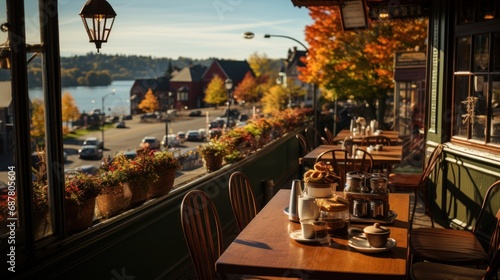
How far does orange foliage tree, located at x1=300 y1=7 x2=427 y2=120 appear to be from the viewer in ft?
56.3

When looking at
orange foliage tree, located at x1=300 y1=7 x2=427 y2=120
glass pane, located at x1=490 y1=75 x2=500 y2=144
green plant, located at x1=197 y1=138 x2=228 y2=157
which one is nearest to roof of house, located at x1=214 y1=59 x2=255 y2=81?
orange foliage tree, located at x1=300 y1=7 x2=427 y2=120

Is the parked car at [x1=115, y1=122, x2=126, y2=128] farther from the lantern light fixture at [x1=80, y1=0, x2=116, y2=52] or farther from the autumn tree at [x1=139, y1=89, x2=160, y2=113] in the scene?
the lantern light fixture at [x1=80, y1=0, x2=116, y2=52]

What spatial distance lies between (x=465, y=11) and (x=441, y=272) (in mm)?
3791

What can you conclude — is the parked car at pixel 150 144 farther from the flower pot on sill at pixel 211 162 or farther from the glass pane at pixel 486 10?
the glass pane at pixel 486 10

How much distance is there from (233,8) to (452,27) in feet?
8.88

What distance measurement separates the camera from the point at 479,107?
20.6 feet

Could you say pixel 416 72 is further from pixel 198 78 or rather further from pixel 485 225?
pixel 198 78

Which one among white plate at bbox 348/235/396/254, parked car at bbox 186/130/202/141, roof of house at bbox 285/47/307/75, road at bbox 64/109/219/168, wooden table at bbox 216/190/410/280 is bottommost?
road at bbox 64/109/219/168

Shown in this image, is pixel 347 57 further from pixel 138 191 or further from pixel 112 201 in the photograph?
pixel 112 201

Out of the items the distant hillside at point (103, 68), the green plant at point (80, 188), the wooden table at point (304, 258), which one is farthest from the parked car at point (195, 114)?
the wooden table at point (304, 258)

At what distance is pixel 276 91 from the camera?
49.6 metres

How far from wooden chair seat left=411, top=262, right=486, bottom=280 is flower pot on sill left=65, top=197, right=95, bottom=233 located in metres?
2.19

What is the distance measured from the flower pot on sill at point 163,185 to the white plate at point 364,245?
223 centimetres

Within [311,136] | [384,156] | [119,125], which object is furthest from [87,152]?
[384,156]
